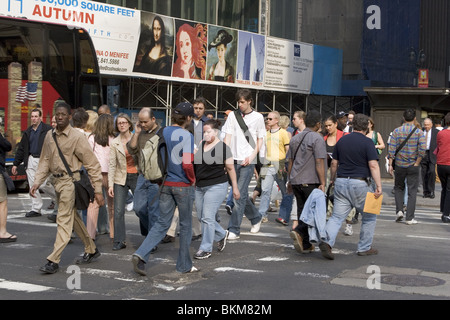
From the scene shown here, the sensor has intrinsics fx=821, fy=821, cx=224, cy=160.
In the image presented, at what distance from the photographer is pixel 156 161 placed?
→ 8.66 m

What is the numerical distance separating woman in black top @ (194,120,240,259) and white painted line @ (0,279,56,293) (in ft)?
7.68

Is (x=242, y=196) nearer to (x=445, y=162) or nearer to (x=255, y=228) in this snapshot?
(x=255, y=228)

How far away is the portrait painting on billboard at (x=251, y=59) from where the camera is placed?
3594 cm

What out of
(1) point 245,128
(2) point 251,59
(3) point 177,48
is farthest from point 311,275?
(2) point 251,59

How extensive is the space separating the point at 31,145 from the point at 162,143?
6483 mm

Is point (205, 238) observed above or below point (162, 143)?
below

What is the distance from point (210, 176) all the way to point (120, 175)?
1324 mm

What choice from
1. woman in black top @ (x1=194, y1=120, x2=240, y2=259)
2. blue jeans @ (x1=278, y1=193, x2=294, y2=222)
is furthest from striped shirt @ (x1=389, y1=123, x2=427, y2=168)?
woman in black top @ (x1=194, y1=120, x2=240, y2=259)

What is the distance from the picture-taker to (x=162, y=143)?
8.62 meters

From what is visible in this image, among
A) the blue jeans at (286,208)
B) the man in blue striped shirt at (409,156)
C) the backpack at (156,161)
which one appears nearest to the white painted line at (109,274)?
the backpack at (156,161)

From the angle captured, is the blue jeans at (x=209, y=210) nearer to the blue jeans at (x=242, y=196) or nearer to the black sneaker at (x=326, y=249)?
the blue jeans at (x=242, y=196)

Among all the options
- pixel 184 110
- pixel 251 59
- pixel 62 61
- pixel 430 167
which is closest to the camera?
pixel 184 110
